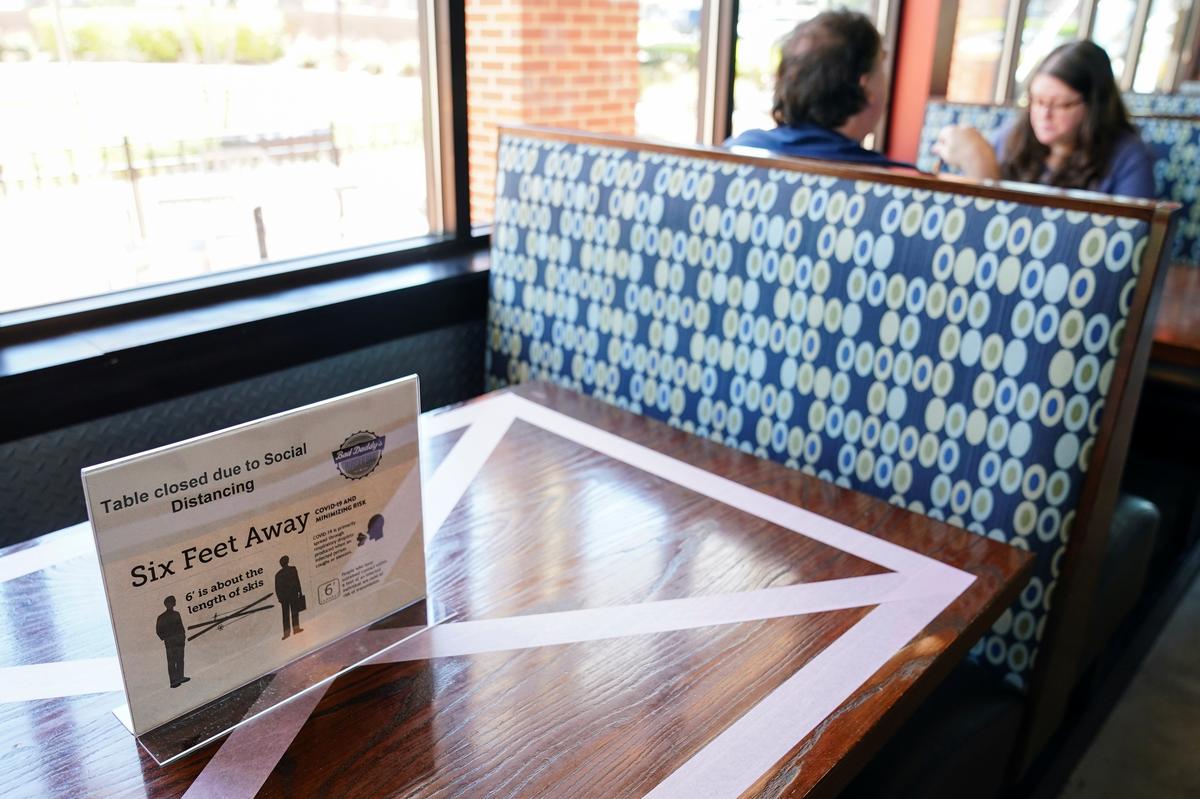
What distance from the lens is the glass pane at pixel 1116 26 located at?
684cm

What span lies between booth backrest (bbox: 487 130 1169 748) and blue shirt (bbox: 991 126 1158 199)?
4.99 feet

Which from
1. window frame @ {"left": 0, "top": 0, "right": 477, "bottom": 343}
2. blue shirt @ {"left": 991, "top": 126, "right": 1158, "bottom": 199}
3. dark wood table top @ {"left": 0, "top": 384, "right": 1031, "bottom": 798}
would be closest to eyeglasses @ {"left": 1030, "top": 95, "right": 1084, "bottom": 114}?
blue shirt @ {"left": 991, "top": 126, "right": 1158, "bottom": 199}

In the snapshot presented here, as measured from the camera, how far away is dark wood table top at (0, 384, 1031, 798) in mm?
802

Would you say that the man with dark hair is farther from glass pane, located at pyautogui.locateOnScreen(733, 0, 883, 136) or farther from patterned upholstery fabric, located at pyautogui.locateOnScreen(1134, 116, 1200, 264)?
patterned upholstery fabric, located at pyautogui.locateOnScreen(1134, 116, 1200, 264)

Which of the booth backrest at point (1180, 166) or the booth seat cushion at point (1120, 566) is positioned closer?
the booth seat cushion at point (1120, 566)

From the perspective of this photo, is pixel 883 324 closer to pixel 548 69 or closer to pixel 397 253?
pixel 397 253

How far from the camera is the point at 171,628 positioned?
0.83m

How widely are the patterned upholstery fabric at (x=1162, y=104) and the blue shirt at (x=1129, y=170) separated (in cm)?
133

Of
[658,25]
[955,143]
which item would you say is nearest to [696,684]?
[955,143]

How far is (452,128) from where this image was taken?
237cm

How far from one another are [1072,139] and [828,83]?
1019 millimetres

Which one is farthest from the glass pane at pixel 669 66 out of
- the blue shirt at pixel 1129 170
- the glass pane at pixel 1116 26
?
the glass pane at pixel 1116 26

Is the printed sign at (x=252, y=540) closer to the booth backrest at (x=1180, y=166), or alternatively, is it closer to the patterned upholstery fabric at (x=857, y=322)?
the patterned upholstery fabric at (x=857, y=322)

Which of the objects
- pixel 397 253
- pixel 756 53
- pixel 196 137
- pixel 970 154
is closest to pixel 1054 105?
pixel 970 154
